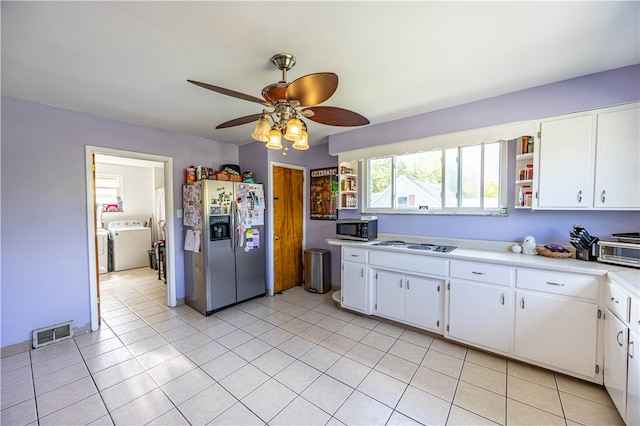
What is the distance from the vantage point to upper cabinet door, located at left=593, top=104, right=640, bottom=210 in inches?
74.9

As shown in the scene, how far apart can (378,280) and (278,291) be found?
70.4 inches

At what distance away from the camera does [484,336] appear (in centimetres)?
224

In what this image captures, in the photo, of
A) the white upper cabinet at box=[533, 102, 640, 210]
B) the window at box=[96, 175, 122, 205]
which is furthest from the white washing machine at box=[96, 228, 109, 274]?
the white upper cabinet at box=[533, 102, 640, 210]

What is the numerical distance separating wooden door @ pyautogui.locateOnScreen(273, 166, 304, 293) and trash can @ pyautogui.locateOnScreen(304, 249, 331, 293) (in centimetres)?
30

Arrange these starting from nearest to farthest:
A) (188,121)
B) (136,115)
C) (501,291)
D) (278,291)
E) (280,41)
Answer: (280,41) → (501,291) → (136,115) → (188,121) → (278,291)

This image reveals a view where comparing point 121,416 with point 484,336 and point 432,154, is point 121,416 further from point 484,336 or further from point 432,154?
point 432,154

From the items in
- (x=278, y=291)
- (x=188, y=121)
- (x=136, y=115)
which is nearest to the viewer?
(x=136, y=115)

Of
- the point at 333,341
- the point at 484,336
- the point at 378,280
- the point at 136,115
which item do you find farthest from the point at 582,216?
the point at 136,115

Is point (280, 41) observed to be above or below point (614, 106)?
above

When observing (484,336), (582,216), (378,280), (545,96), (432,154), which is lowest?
(484,336)

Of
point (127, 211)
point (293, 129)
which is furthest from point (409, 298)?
point (127, 211)

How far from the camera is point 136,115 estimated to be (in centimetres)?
278

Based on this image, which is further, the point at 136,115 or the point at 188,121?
the point at 188,121

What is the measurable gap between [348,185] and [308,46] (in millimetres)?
2124
